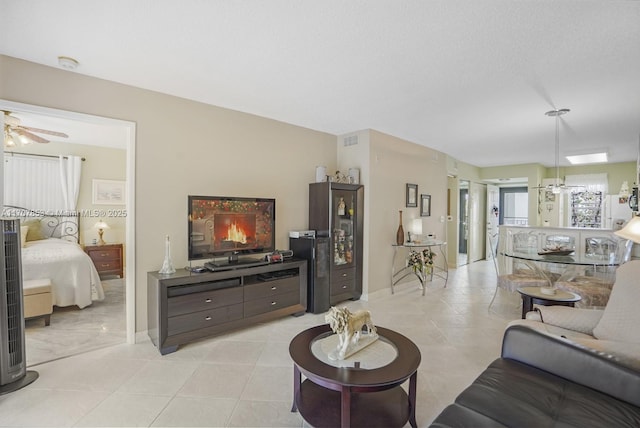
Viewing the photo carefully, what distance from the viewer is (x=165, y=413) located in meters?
1.91

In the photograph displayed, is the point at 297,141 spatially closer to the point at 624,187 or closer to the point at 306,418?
the point at 306,418

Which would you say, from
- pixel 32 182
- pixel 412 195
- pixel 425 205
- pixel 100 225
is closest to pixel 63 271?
pixel 100 225

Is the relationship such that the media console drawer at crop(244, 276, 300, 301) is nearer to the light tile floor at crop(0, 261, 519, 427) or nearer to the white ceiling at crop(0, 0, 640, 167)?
the light tile floor at crop(0, 261, 519, 427)

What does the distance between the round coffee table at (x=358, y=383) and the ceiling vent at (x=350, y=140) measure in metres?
3.10

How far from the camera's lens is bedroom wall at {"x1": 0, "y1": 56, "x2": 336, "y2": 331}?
8.35 ft

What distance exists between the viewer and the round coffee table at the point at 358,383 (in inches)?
61.0

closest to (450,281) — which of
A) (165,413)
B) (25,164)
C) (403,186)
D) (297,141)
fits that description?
(403,186)

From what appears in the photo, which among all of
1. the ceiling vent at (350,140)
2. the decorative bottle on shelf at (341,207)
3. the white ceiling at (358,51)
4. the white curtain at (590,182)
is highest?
the white ceiling at (358,51)

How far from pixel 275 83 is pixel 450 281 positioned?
469cm

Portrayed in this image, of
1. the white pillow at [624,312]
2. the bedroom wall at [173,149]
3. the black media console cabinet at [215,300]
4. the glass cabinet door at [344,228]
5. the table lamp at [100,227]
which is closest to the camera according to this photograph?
the white pillow at [624,312]

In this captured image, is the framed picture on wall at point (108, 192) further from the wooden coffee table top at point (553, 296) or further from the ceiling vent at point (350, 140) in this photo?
the wooden coffee table top at point (553, 296)

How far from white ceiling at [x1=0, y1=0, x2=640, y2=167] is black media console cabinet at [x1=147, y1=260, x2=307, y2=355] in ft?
6.07

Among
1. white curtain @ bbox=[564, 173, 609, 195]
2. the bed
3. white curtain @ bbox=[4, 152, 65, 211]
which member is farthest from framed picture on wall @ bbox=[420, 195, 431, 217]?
white curtain @ bbox=[4, 152, 65, 211]

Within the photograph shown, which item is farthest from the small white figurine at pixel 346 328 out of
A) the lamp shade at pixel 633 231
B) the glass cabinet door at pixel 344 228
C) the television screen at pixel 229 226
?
the glass cabinet door at pixel 344 228
